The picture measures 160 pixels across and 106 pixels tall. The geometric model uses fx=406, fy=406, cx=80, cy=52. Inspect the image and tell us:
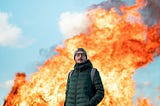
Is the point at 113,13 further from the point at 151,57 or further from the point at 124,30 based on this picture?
the point at 151,57

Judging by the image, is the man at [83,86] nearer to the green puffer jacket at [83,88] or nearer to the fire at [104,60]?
the green puffer jacket at [83,88]

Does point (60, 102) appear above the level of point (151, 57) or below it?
below

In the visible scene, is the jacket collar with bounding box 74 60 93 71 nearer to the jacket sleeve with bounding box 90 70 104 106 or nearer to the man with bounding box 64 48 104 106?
the man with bounding box 64 48 104 106

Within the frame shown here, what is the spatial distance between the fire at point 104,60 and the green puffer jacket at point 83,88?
1318 centimetres

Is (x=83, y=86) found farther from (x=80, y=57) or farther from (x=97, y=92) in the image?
(x=80, y=57)

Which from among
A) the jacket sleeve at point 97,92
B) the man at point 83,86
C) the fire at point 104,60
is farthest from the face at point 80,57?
the fire at point 104,60

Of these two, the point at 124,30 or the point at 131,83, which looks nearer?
the point at 131,83

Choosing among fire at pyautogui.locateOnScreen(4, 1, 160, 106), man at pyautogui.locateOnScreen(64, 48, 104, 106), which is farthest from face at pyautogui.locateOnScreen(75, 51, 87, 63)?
fire at pyautogui.locateOnScreen(4, 1, 160, 106)

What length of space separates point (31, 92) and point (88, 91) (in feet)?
46.9

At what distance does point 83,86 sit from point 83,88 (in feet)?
0.14

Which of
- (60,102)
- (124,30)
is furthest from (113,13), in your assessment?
(60,102)

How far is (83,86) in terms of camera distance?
827 centimetres

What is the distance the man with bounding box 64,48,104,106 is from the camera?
8180mm

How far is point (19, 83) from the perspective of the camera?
2331 centimetres
